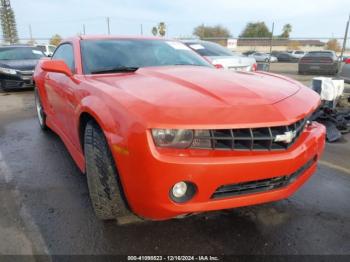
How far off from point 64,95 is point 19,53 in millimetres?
8713

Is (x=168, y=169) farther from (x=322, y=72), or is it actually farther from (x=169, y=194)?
(x=322, y=72)

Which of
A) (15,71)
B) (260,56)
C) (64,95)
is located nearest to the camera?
(64,95)

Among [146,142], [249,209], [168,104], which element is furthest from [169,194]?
[249,209]

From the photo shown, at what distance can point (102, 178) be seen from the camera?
6.98 feet

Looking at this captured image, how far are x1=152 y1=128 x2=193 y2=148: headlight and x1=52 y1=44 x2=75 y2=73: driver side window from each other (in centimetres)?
162

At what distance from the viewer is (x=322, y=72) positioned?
1588 centimetres

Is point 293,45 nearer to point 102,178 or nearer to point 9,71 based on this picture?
point 9,71

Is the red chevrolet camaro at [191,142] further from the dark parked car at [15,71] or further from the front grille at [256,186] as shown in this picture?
the dark parked car at [15,71]

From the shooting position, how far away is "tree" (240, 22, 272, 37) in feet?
218

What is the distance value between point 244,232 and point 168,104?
114cm

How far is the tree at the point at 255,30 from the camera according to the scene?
6651 centimetres

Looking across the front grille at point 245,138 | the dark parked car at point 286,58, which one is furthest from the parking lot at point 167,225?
the dark parked car at point 286,58

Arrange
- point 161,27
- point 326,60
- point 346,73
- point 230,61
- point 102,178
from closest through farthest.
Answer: point 102,178, point 230,61, point 346,73, point 326,60, point 161,27

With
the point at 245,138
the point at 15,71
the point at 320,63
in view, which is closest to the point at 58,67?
the point at 245,138
